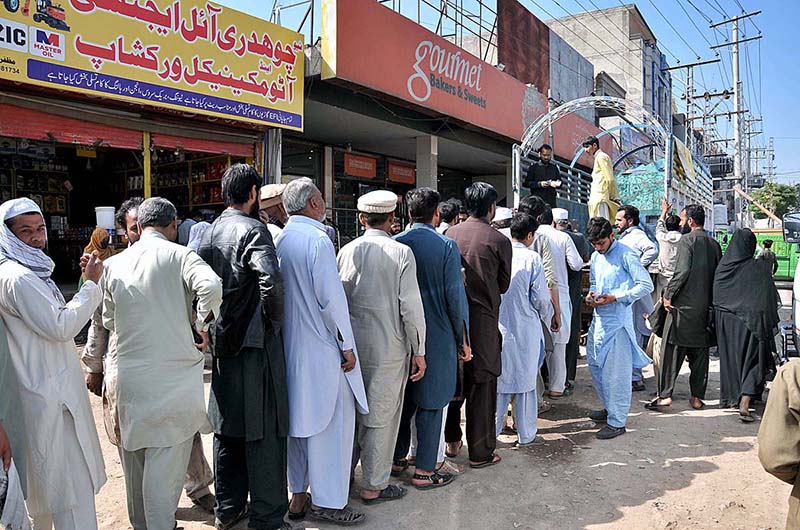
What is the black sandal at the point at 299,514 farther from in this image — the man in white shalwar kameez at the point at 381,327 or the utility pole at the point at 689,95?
the utility pole at the point at 689,95

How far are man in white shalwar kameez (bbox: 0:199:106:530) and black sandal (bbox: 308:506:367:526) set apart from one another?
1.08 meters

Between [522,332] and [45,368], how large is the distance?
2.83m

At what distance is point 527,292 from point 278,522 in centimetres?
219

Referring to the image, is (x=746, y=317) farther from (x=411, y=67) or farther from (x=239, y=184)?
(x=411, y=67)

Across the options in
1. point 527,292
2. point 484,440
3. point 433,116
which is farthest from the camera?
point 433,116

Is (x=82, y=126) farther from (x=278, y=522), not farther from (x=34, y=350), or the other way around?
(x=278, y=522)

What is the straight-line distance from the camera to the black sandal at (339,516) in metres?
2.93

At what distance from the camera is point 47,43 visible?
5379 mm

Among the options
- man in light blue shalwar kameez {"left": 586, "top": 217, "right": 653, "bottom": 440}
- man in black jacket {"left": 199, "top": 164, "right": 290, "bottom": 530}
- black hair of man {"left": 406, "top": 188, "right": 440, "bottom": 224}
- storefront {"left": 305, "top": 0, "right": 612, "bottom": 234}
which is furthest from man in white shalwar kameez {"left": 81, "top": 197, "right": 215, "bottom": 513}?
storefront {"left": 305, "top": 0, "right": 612, "bottom": 234}

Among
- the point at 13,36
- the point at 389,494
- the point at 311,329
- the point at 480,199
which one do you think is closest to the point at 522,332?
the point at 480,199

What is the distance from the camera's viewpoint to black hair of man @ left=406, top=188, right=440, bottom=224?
3400 millimetres

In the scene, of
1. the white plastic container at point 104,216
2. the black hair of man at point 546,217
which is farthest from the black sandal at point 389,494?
the white plastic container at point 104,216

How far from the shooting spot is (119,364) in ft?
8.34

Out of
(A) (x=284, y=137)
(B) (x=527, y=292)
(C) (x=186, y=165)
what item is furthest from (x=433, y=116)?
(B) (x=527, y=292)
